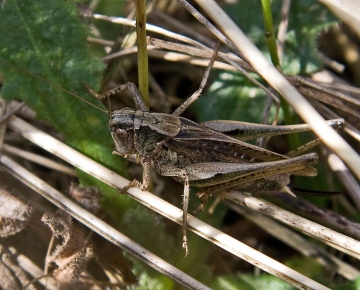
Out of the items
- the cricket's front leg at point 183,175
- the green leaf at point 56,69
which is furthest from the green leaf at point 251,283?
the green leaf at point 56,69

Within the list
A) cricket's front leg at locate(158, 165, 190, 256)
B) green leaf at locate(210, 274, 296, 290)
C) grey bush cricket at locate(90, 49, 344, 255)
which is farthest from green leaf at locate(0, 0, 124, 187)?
green leaf at locate(210, 274, 296, 290)

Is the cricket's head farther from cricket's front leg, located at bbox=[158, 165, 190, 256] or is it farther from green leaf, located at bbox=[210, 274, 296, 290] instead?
green leaf, located at bbox=[210, 274, 296, 290]

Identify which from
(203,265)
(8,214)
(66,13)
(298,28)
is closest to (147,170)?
(203,265)

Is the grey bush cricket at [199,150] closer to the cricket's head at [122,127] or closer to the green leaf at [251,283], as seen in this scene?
the cricket's head at [122,127]

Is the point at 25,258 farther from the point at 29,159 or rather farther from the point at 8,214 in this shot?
the point at 29,159

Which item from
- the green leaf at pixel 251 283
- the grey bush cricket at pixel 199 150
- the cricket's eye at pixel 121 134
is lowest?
the green leaf at pixel 251 283

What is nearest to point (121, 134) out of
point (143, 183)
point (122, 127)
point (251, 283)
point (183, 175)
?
point (122, 127)

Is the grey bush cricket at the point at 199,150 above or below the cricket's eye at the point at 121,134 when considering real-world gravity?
above

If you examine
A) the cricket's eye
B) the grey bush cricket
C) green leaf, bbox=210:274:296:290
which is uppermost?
the grey bush cricket
